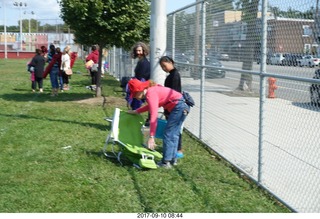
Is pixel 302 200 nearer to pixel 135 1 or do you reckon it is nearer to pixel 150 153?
pixel 150 153

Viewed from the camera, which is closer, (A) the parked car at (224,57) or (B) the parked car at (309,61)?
(B) the parked car at (309,61)

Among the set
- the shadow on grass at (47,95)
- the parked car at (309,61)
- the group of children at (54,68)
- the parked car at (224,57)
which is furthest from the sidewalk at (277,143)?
the group of children at (54,68)

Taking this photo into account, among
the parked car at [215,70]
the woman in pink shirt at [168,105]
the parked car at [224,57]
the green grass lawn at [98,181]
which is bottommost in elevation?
the green grass lawn at [98,181]

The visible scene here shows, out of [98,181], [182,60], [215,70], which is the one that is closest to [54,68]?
[182,60]

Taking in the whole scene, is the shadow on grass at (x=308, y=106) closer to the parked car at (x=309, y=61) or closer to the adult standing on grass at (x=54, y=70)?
the parked car at (x=309, y=61)

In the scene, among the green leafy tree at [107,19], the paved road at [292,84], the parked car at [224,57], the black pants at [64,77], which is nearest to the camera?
the paved road at [292,84]

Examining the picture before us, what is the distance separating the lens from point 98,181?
546 cm

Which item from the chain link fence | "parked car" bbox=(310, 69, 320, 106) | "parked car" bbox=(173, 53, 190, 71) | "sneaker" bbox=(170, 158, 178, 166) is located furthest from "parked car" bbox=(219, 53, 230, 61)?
"parked car" bbox=(310, 69, 320, 106)

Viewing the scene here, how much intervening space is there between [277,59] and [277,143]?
3.45ft

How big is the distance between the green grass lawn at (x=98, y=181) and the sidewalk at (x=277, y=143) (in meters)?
0.21

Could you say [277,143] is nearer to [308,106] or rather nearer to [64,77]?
[308,106]

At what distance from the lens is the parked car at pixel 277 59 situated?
478 cm

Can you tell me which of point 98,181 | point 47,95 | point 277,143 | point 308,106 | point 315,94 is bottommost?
point 98,181

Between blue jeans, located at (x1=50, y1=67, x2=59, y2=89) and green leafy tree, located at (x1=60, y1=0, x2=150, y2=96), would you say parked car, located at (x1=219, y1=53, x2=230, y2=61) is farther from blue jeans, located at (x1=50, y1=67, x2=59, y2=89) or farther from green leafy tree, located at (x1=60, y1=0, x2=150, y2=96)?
blue jeans, located at (x1=50, y1=67, x2=59, y2=89)
